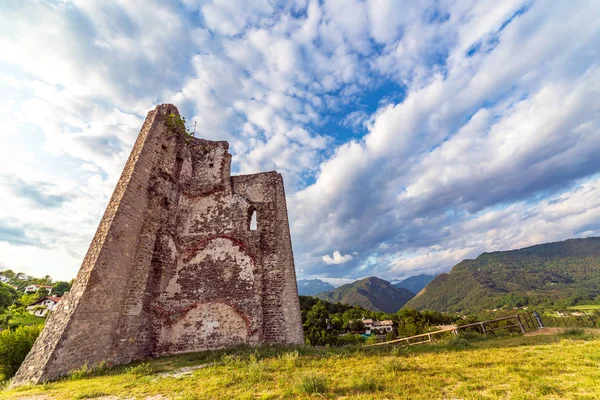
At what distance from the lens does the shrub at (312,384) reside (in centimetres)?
505

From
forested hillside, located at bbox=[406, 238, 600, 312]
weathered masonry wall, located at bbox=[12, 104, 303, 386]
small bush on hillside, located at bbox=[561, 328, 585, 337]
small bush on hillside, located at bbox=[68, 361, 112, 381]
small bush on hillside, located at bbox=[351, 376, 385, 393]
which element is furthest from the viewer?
forested hillside, located at bbox=[406, 238, 600, 312]

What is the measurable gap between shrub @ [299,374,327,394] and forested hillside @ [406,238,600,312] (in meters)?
119

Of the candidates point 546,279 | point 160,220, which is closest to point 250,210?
point 160,220

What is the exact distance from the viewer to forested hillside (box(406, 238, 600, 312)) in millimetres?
104113

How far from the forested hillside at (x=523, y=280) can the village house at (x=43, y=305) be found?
128875mm

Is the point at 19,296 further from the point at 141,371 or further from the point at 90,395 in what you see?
the point at 90,395

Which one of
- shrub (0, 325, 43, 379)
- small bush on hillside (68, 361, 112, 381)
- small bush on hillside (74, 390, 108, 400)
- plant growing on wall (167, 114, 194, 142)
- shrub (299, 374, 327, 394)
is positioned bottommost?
shrub (299, 374, 327, 394)

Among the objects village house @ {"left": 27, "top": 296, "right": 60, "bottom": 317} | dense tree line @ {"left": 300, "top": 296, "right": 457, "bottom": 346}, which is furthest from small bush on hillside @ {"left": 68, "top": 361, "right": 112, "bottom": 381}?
village house @ {"left": 27, "top": 296, "right": 60, "bottom": 317}

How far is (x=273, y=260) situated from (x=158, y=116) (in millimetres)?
9628

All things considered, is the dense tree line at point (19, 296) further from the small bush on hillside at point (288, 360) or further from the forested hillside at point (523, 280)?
the forested hillside at point (523, 280)

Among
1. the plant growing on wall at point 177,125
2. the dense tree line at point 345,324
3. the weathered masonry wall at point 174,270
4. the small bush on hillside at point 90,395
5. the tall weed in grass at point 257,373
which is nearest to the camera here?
the small bush on hillside at point 90,395

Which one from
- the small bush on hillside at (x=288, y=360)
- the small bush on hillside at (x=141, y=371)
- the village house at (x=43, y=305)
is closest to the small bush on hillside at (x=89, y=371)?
the small bush on hillside at (x=141, y=371)

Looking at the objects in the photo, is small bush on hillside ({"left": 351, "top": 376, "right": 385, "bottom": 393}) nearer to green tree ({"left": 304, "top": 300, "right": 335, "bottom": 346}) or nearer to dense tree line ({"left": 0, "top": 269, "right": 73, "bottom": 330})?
dense tree line ({"left": 0, "top": 269, "right": 73, "bottom": 330})

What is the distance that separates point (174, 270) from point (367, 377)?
10.0 meters
